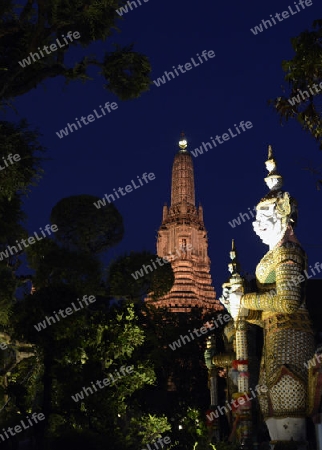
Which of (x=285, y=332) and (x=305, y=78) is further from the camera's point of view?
(x=285, y=332)

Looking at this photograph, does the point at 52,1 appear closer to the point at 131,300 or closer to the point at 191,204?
the point at 131,300

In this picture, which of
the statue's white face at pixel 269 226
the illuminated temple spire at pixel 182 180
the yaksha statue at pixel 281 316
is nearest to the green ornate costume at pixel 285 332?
the yaksha statue at pixel 281 316

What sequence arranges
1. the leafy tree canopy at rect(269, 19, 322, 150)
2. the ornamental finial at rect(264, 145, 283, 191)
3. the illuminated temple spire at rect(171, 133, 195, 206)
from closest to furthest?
the leafy tree canopy at rect(269, 19, 322, 150), the ornamental finial at rect(264, 145, 283, 191), the illuminated temple spire at rect(171, 133, 195, 206)

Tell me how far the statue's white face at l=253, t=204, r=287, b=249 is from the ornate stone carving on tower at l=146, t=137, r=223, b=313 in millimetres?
35281

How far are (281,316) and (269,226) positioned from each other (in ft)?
6.58

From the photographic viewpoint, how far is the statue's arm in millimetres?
11281

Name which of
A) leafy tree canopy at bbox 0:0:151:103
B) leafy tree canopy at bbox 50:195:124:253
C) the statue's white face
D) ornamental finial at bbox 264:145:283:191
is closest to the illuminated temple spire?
leafy tree canopy at bbox 50:195:124:253

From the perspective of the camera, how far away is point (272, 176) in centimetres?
Answer: 1321

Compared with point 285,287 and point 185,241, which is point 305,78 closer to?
point 285,287

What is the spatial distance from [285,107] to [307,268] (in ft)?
18.7

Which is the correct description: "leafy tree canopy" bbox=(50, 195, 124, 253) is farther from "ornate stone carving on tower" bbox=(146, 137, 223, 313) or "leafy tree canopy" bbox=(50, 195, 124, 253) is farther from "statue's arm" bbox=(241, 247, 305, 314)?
"ornate stone carving on tower" bbox=(146, 137, 223, 313)

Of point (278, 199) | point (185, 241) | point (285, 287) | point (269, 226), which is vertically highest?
point (278, 199)

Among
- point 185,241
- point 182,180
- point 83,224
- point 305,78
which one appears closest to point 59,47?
point 305,78

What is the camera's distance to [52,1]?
8.74 meters
